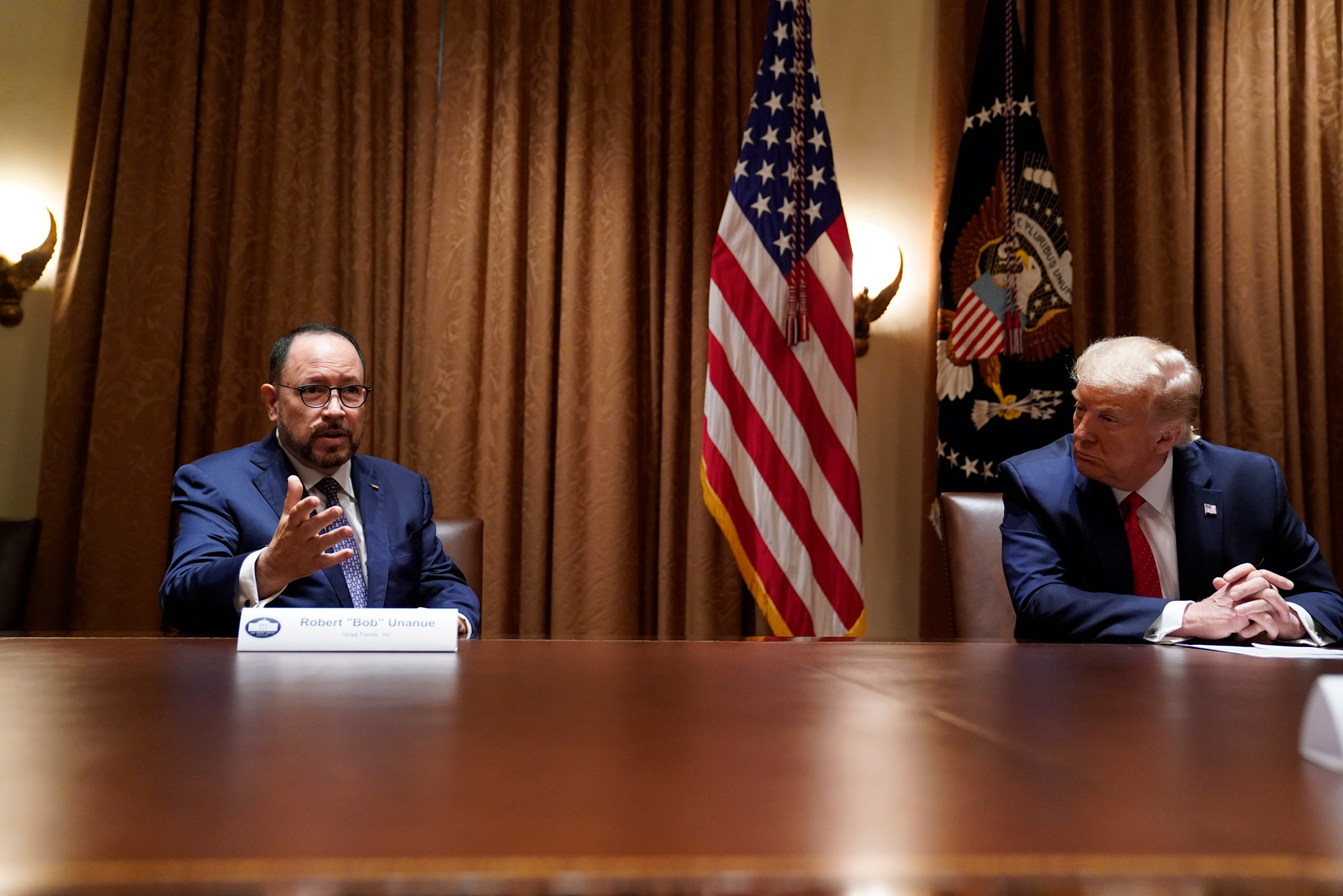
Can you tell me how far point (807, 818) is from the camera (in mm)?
375

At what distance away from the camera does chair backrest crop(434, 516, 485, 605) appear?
274 centimetres

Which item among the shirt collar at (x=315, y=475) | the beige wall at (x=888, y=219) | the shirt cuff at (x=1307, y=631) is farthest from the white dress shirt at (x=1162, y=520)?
the shirt collar at (x=315, y=475)

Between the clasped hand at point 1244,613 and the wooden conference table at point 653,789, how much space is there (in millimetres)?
1024

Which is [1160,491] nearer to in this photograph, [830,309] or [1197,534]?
[1197,534]

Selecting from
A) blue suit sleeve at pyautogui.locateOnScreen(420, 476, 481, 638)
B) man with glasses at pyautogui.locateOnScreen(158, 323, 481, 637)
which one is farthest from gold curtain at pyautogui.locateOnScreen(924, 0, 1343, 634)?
man with glasses at pyautogui.locateOnScreen(158, 323, 481, 637)

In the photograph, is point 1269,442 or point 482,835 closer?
point 482,835

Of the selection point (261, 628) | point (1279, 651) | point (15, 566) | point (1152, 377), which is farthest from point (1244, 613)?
point (15, 566)

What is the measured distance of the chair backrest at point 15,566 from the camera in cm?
301

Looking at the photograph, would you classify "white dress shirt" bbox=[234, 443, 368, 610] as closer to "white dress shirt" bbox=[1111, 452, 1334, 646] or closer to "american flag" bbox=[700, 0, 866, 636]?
"american flag" bbox=[700, 0, 866, 636]

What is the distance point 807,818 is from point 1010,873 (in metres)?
0.09

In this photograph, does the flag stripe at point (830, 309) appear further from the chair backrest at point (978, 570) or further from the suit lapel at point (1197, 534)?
the suit lapel at point (1197, 534)

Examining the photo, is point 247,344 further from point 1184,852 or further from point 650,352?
point 1184,852

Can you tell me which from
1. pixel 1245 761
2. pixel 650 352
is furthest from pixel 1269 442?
pixel 1245 761

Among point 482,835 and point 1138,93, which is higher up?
point 1138,93
